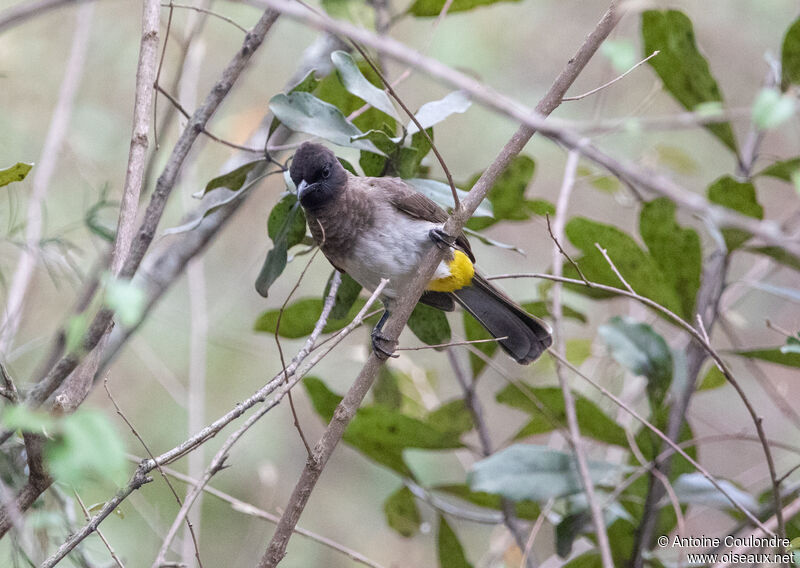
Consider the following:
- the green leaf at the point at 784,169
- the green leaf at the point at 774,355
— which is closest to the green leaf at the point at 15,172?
the green leaf at the point at 774,355

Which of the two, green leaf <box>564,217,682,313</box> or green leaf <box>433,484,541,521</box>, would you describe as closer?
green leaf <box>564,217,682,313</box>

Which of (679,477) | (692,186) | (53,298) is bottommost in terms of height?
(679,477)

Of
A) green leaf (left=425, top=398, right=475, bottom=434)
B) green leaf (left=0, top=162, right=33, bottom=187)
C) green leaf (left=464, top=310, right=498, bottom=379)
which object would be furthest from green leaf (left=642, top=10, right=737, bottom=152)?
green leaf (left=0, top=162, right=33, bottom=187)

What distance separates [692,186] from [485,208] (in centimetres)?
406

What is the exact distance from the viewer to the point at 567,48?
5.32m

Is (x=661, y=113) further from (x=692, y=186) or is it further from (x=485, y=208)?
(x=485, y=208)

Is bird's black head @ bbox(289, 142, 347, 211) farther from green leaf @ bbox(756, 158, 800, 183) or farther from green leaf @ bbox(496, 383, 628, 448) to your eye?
green leaf @ bbox(756, 158, 800, 183)

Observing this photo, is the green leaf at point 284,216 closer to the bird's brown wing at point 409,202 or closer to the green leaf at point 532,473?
the bird's brown wing at point 409,202

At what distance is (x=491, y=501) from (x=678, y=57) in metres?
1.47

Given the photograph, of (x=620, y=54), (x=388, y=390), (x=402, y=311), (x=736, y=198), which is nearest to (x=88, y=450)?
(x=620, y=54)

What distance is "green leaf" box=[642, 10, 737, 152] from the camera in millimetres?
2393

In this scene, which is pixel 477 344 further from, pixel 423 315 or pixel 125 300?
pixel 125 300

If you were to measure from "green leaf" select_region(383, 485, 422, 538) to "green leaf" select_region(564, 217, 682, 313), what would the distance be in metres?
0.94

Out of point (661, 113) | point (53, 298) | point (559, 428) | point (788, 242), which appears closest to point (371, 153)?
point (559, 428)
